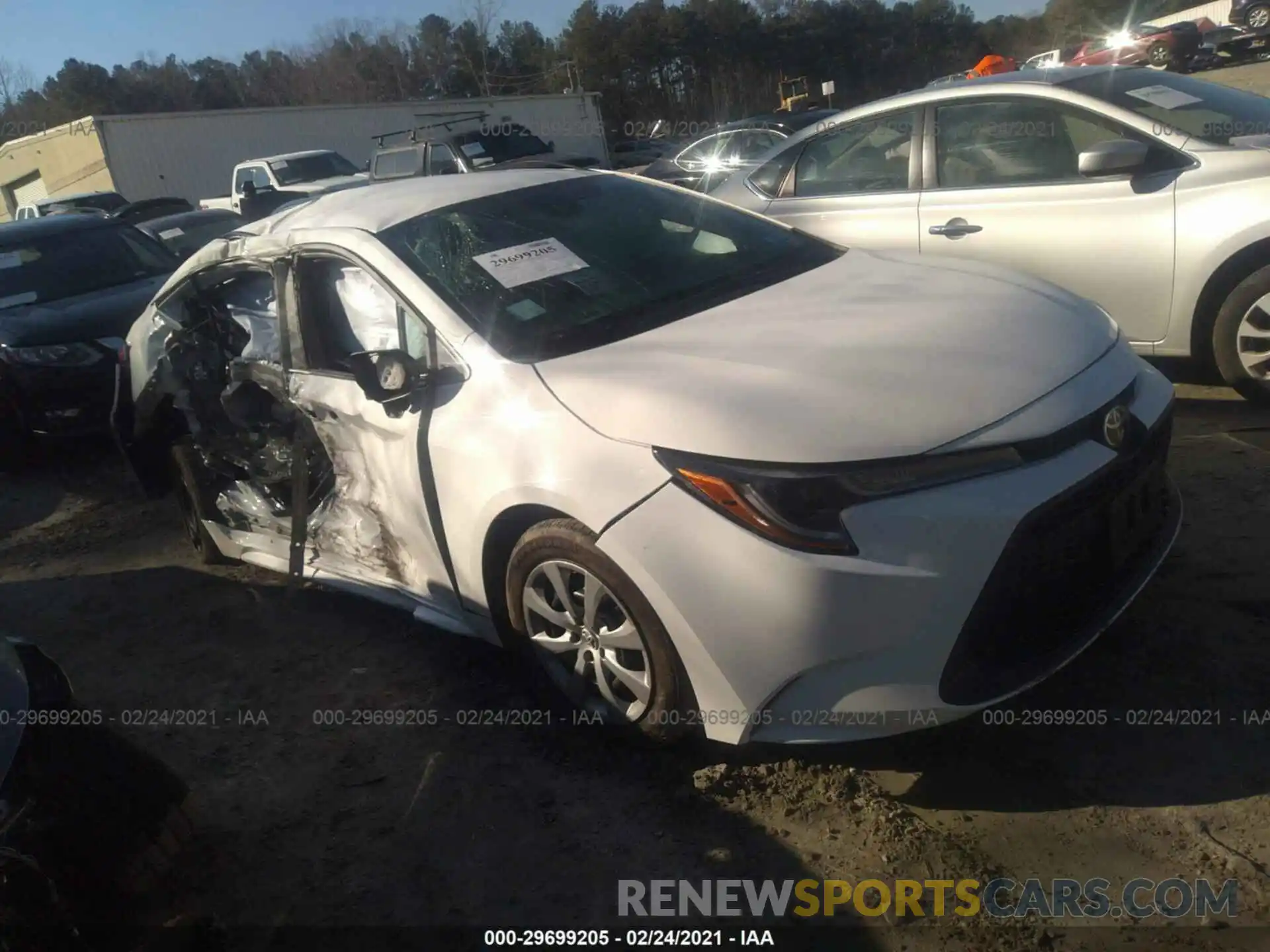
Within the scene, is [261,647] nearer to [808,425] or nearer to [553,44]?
[808,425]

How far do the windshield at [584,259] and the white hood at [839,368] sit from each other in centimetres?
15

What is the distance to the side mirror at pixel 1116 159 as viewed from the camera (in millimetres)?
4539

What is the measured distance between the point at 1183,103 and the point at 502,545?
4078 mm

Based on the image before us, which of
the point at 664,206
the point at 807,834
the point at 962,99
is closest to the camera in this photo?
the point at 807,834

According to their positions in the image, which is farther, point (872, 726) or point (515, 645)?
point (515, 645)

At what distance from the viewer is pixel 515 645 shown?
3.14 metres

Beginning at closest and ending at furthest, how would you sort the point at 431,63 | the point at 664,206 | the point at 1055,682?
1. the point at 1055,682
2. the point at 664,206
3. the point at 431,63

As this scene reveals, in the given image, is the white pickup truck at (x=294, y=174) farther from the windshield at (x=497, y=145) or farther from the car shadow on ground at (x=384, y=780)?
the car shadow on ground at (x=384, y=780)

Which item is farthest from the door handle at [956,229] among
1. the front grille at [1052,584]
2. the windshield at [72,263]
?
the windshield at [72,263]

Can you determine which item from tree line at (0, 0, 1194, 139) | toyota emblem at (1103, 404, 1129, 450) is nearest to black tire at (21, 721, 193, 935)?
toyota emblem at (1103, 404, 1129, 450)

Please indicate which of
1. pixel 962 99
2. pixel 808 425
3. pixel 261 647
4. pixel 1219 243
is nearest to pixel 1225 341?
pixel 1219 243

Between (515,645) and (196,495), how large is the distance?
2.27 meters

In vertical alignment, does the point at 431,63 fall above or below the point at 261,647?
above

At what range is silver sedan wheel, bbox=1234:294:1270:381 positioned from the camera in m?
4.46
